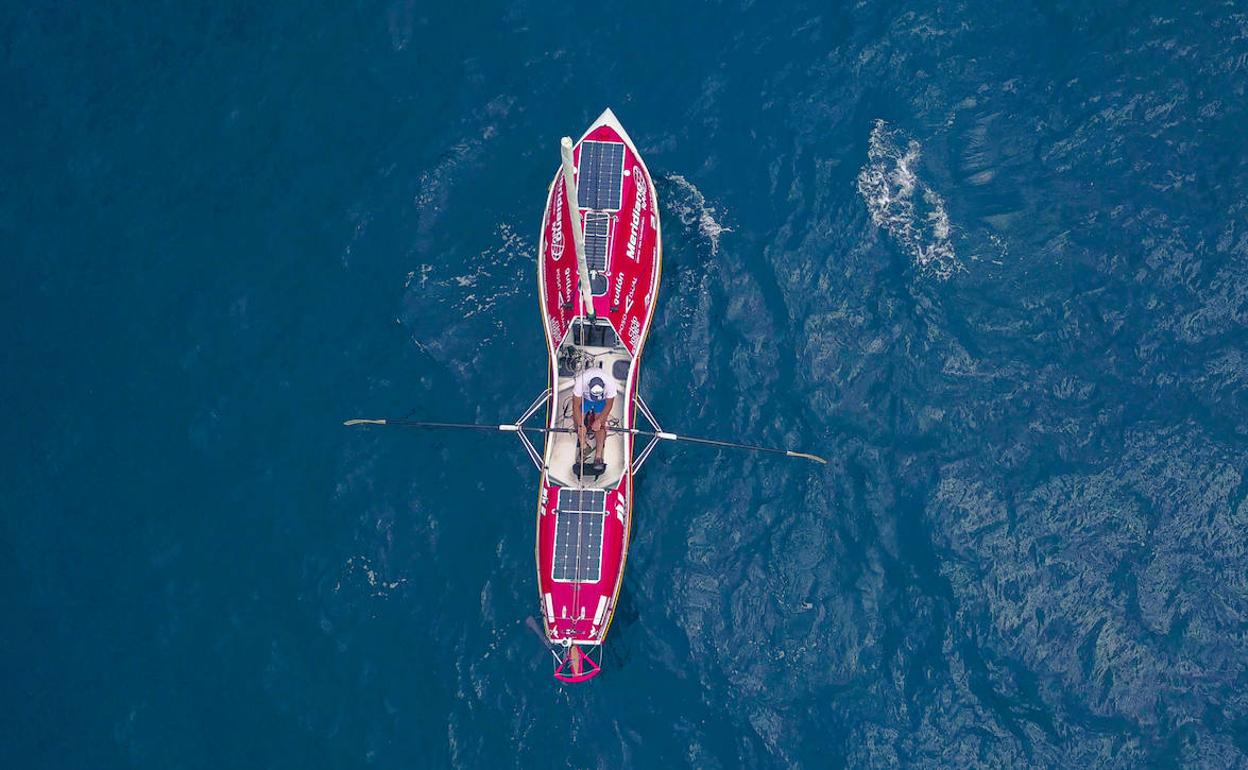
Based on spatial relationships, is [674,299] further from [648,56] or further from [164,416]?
[164,416]

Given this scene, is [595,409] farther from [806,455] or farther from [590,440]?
[806,455]

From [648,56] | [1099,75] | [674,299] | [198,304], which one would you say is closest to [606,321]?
[674,299]

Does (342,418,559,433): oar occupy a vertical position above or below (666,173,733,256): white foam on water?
below

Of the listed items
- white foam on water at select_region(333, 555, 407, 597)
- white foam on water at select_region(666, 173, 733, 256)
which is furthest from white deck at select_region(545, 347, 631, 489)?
white foam on water at select_region(333, 555, 407, 597)

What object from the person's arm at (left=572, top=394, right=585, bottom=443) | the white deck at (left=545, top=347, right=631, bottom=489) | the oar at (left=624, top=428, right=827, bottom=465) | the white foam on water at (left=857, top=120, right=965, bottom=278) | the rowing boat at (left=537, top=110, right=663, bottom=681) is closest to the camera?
the rowing boat at (left=537, top=110, right=663, bottom=681)

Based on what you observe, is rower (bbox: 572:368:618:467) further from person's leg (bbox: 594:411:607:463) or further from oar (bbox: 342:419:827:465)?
oar (bbox: 342:419:827:465)

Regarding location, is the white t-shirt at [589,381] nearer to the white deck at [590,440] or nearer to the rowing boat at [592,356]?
the white deck at [590,440]

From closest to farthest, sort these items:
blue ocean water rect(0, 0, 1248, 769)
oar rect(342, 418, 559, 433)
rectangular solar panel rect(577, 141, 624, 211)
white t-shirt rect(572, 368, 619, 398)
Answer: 1. blue ocean water rect(0, 0, 1248, 769)
2. oar rect(342, 418, 559, 433)
3. white t-shirt rect(572, 368, 619, 398)
4. rectangular solar panel rect(577, 141, 624, 211)
